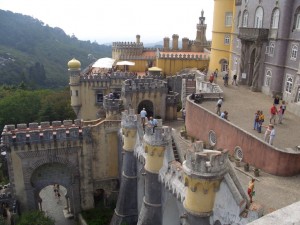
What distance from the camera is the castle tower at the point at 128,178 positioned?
68.0 ft

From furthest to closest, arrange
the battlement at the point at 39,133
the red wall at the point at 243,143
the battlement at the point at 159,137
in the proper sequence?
the battlement at the point at 39,133 → the battlement at the point at 159,137 → the red wall at the point at 243,143

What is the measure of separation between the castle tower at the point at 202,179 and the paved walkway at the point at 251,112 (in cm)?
658

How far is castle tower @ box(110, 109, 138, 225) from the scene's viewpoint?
68.0 feet

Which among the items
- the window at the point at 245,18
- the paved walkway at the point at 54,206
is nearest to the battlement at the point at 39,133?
the paved walkway at the point at 54,206

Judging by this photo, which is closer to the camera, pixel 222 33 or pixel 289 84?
pixel 289 84

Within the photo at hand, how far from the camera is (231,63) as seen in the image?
36.8 m

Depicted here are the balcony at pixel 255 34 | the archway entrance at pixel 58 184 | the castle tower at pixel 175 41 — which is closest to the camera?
the archway entrance at pixel 58 184

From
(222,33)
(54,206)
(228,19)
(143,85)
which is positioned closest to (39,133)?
(54,206)

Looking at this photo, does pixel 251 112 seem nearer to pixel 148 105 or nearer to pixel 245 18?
pixel 148 105

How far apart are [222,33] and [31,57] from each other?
9941 cm

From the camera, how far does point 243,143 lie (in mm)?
17562

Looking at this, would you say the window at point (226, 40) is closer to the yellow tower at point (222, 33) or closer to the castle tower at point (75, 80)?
the yellow tower at point (222, 33)

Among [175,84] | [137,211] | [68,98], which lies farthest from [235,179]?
[68,98]

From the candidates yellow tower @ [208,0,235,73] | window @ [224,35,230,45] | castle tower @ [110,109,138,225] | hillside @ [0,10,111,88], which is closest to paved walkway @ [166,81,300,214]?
castle tower @ [110,109,138,225]
